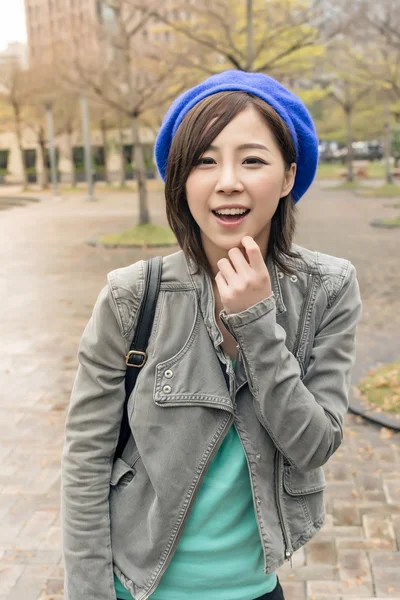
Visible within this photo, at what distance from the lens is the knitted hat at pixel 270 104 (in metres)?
1.36

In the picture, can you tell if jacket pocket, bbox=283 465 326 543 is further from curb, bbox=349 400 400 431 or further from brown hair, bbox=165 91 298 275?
curb, bbox=349 400 400 431

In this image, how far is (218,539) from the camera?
142cm

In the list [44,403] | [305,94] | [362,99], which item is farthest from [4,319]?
[362,99]

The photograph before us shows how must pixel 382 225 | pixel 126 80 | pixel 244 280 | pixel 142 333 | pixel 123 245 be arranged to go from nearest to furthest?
pixel 244 280 < pixel 142 333 < pixel 123 245 < pixel 126 80 < pixel 382 225

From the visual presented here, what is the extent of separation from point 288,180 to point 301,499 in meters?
0.66

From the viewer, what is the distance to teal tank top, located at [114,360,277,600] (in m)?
1.41

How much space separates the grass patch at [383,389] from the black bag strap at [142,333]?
403 centimetres

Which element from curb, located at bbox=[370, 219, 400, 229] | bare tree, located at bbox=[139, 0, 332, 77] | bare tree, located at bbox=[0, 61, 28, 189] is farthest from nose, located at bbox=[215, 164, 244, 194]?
bare tree, located at bbox=[0, 61, 28, 189]

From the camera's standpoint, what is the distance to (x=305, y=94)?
2678 cm

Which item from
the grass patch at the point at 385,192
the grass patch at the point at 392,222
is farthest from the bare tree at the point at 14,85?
the grass patch at the point at 392,222

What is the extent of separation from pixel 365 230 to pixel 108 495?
15.9 metres

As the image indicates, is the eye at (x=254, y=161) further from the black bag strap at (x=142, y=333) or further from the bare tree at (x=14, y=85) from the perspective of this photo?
the bare tree at (x=14, y=85)

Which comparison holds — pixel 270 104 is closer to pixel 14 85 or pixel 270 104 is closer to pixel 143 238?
pixel 143 238

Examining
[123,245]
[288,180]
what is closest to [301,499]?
[288,180]
